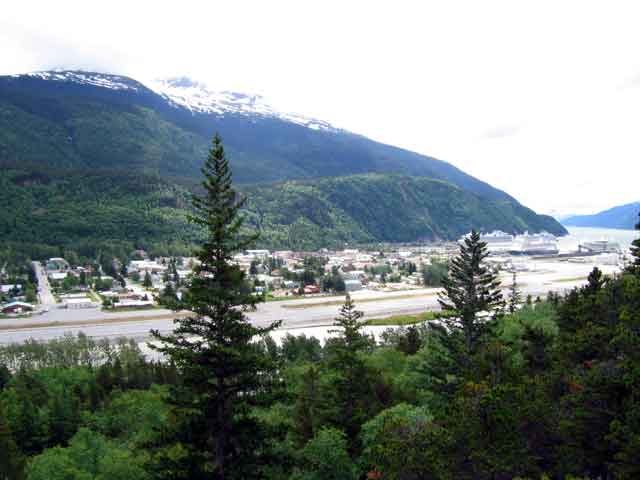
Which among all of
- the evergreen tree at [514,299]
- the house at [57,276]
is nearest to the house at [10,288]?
the house at [57,276]

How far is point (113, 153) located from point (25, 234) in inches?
4224

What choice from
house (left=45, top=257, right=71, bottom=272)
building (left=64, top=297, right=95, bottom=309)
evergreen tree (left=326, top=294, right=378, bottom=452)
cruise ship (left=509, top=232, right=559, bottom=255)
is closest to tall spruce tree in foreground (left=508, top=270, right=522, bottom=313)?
evergreen tree (left=326, top=294, right=378, bottom=452)

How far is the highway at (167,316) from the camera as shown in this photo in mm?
43594

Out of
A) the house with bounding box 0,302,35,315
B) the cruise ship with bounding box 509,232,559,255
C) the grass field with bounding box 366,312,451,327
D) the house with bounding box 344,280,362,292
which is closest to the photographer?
the grass field with bounding box 366,312,451,327

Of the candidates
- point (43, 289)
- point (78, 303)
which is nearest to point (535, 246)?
point (78, 303)

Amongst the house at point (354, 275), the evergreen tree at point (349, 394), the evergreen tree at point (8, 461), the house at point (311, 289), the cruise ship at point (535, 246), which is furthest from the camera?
the cruise ship at point (535, 246)

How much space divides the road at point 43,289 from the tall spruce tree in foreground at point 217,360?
55.0 m

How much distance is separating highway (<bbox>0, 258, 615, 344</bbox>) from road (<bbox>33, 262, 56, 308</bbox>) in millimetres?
4728

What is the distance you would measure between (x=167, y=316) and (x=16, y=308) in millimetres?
16392

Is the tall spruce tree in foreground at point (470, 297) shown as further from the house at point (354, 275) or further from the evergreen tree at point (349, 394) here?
the house at point (354, 275)

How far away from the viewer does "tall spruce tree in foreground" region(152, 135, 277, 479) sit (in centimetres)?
914

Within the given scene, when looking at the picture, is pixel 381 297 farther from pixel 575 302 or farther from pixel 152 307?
pixel 575 302

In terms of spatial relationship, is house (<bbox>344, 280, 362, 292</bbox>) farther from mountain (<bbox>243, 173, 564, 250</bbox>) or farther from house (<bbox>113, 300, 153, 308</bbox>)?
mountain (<bbox>243, 173, 564, 250</bbox>)

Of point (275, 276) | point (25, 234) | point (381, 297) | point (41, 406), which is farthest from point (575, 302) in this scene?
point (25, 234)
